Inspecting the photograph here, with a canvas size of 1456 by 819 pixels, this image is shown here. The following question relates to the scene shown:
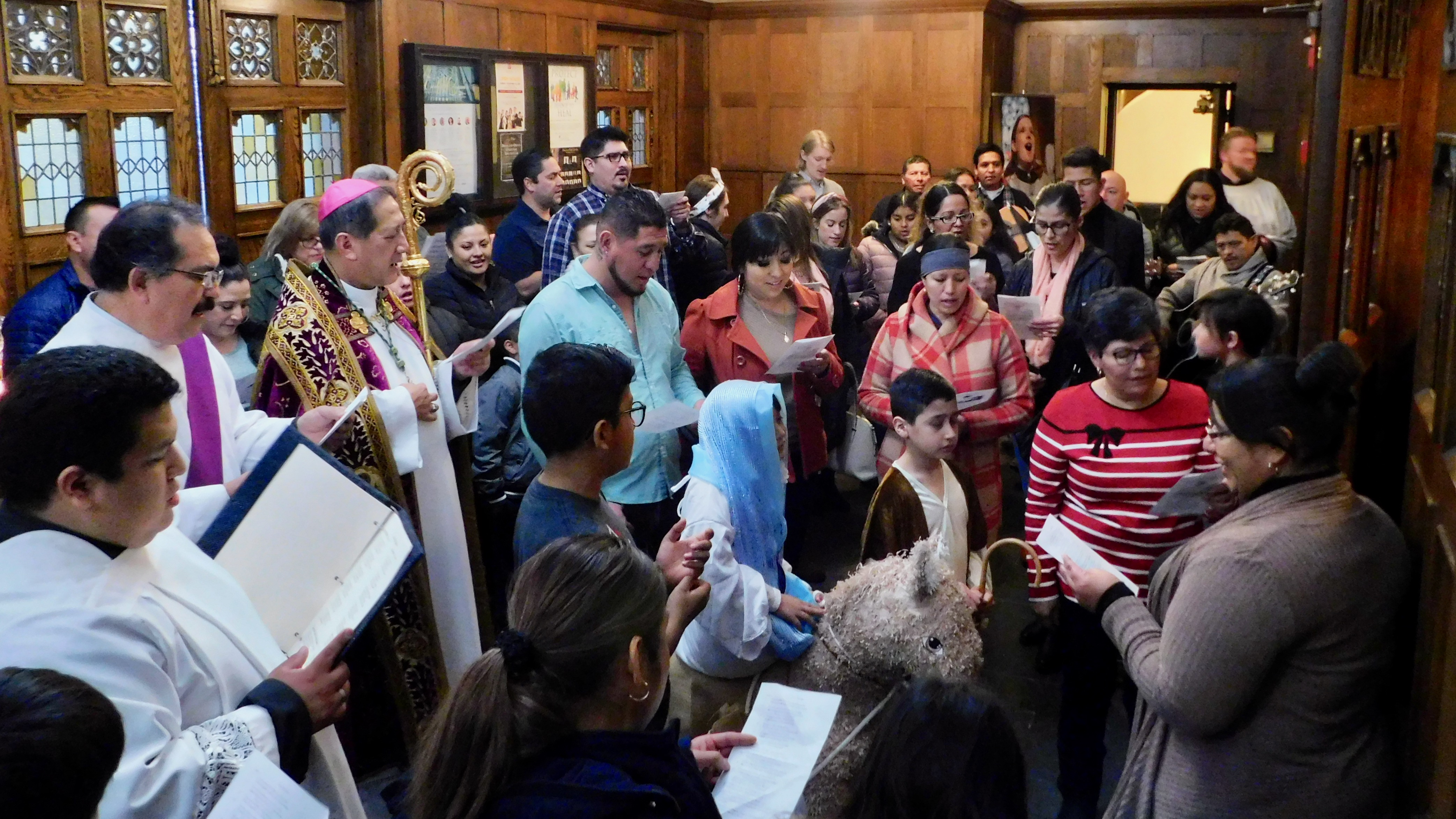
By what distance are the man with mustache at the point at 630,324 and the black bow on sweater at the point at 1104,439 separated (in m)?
1.17

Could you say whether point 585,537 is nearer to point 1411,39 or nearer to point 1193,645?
point 1193,645

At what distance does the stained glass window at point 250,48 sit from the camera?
5.74 m

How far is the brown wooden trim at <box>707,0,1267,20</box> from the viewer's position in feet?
32.7

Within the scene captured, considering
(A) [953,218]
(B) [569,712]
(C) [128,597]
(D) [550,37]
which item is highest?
(D) [550,37]

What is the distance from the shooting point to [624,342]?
3.70m

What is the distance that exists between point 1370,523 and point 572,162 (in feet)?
23.0

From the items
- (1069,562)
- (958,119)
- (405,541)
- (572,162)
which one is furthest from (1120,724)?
(958,119)

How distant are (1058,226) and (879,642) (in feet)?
9.54

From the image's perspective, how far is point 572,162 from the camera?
842 cm

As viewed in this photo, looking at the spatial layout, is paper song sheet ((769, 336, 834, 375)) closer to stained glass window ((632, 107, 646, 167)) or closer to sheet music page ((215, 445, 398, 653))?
sheet music page ((215, 445, 398, 653))

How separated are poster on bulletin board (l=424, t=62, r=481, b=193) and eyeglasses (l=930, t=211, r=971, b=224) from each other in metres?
2.82

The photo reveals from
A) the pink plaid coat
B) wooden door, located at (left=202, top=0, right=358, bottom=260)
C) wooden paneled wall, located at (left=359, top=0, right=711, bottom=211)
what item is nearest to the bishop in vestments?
the pink plaid coat

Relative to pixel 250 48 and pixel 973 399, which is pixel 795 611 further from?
pixel 250 48

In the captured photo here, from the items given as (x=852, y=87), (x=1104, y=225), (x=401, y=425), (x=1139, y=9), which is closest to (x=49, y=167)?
(x=401, y=425)
